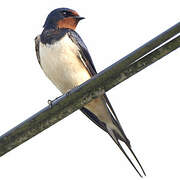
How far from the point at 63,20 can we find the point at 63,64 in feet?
2.26

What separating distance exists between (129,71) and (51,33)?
6.12 feet

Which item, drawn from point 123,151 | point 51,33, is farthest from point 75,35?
point 123,151

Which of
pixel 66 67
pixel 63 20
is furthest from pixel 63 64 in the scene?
pixel 63 20

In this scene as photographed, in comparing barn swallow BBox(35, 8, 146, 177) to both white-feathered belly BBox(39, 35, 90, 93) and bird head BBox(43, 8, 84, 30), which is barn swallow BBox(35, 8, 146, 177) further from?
bird head BBox(43, 8, 84, 30)

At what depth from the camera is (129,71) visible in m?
2.09

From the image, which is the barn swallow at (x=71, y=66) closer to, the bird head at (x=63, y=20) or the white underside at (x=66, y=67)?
the white underside at (x=66, y=67)

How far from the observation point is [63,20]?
427cm

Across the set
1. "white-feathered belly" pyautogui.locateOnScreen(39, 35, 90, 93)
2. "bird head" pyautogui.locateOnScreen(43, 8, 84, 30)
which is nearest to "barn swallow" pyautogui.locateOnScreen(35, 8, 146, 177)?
"white-feathered belly" pyautogui.locateOnScreen(39, 35, 90, 93)

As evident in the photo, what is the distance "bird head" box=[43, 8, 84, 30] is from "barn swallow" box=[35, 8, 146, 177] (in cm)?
18

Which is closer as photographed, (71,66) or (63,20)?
(71,66)

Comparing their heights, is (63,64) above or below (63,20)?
→ below

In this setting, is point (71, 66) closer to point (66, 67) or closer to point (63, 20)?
point (66, 67)

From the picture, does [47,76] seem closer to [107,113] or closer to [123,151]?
[107,113]

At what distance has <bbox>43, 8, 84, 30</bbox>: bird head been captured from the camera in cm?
420
